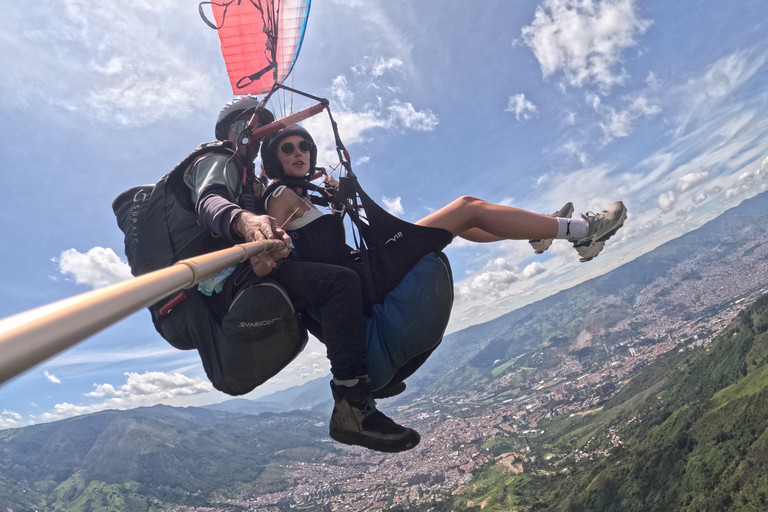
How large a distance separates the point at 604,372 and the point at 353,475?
111 m

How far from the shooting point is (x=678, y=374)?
349ft

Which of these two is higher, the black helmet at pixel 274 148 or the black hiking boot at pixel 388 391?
the black helmet at pixel 274 148

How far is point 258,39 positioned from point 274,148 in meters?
2.22

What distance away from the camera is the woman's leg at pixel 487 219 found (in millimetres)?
3189

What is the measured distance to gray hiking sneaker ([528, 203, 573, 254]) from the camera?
13.2 feet

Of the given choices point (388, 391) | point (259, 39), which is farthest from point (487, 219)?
point (259, 39)

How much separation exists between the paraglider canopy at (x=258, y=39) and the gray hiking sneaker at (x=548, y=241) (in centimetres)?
340

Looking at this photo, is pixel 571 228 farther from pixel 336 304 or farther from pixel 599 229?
pixel 336 304

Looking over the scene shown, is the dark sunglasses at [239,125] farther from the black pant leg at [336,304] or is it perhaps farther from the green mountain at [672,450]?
the green mountain at [672,450]

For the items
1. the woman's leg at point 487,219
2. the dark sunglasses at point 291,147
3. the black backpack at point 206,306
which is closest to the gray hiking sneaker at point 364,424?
the black backpack at point 206,306

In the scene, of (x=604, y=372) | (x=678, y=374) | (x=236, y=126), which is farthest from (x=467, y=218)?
(x=604, y=372)

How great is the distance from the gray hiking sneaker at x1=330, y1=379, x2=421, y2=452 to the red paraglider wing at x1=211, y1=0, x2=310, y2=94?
137 inches

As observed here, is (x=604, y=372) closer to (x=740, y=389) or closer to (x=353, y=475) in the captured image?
(x=740, y=389)

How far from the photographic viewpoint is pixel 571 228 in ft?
11.5
